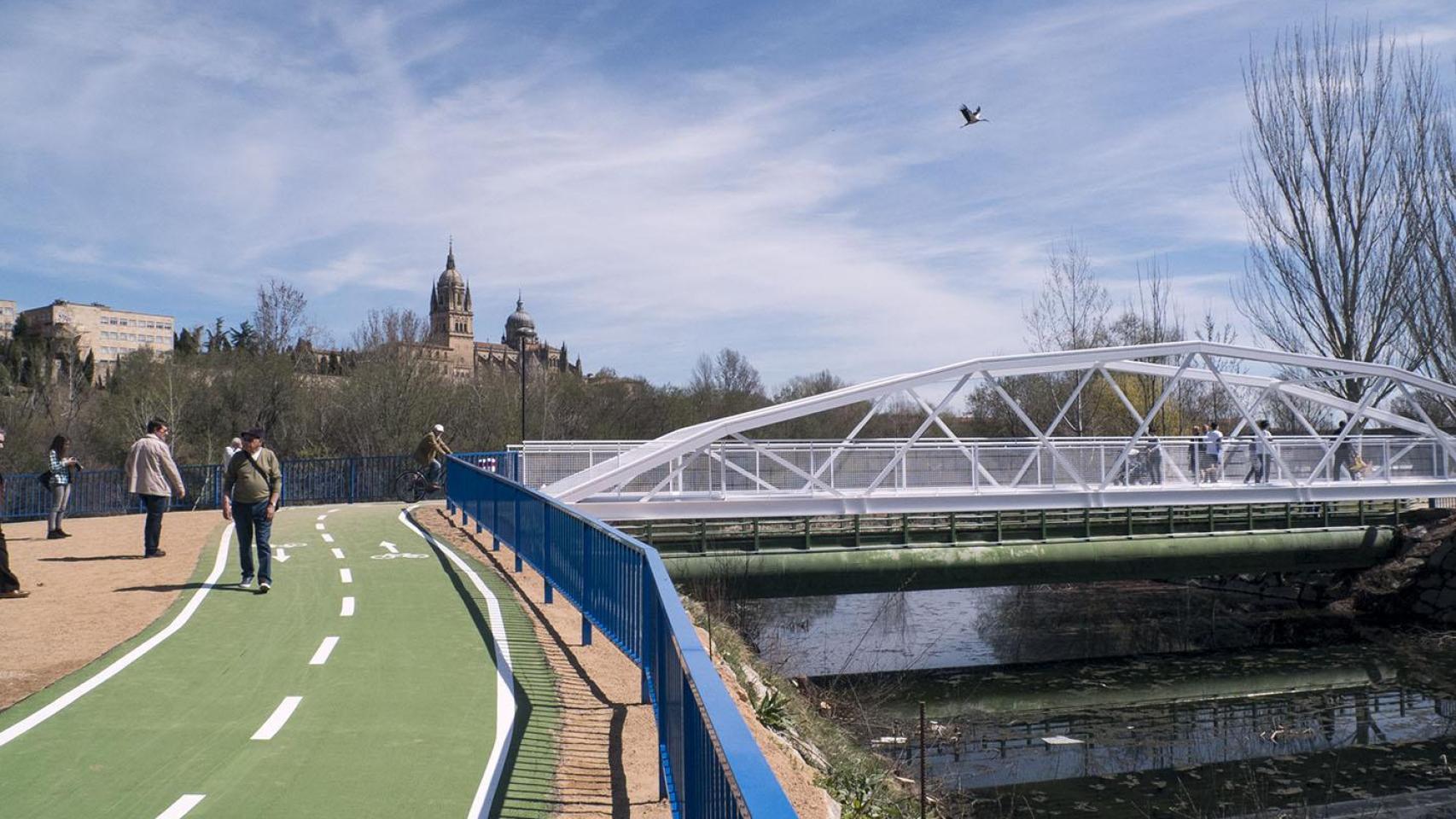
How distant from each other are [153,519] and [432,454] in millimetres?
10738

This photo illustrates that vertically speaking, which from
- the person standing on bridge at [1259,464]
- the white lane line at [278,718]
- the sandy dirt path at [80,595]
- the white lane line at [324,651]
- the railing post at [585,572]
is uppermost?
the person standing on bridge at [1259,464]

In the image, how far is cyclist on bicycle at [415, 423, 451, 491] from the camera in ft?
82.5

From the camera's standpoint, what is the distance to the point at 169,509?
94.4ft

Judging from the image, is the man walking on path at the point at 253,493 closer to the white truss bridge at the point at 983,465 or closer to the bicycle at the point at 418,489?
the white truss bridge at the point at 983,465

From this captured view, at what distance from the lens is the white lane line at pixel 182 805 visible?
5574 mm

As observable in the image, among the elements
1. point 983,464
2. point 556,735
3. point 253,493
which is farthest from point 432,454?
point 556,735

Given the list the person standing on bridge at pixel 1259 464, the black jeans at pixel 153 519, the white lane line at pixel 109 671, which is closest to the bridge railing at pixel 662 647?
the white lane line at pixel 109 671

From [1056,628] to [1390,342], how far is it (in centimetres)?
1861

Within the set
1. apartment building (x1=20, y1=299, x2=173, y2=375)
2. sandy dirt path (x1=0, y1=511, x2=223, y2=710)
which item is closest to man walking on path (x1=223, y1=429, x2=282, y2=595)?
sandy dirt path (x1=0, y1=511, x2=223, y2=710)

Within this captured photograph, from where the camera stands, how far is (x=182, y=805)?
571 cm

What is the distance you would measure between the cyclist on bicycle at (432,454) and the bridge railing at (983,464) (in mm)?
2231

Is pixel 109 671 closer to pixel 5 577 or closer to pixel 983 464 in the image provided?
pixel 5 577

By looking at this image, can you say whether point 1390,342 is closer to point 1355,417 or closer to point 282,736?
point 1355,417

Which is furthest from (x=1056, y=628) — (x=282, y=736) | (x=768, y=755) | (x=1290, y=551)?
(x=282, y=736)
